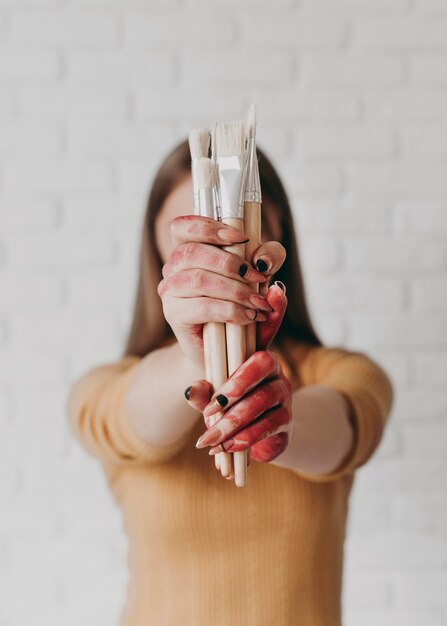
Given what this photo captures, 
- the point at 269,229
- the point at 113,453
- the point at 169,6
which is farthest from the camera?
the point at 169,6

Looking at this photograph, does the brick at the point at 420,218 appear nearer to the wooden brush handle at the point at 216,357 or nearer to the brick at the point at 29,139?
the brick at the point at 29,139

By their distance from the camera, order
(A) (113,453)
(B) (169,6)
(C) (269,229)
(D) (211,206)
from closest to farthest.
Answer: (D) (211,206)
(A) (113,453)
(C) (269,229)
(B) (169,6)

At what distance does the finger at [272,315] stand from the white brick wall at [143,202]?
687 mm

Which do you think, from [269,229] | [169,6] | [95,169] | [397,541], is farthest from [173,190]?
[397,541]

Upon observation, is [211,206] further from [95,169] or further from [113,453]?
[95,169]

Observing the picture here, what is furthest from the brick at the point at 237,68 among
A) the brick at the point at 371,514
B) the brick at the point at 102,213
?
the brick at the point at 371,514

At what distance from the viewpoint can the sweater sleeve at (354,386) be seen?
0.81 m

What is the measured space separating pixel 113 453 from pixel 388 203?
0.65 metres

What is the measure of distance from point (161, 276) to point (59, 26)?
0.49 metres

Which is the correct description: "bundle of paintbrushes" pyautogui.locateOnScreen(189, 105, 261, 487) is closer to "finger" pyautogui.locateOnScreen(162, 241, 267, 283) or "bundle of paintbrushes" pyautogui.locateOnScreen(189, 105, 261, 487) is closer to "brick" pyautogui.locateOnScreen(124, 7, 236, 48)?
"finger" pyautogui.locateOnScreen(162, 241, 267, 283)

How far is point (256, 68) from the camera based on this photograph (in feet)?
3.73

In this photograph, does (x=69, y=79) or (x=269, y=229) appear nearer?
(x=269, y=229)

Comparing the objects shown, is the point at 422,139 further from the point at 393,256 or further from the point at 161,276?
the point at 161,276

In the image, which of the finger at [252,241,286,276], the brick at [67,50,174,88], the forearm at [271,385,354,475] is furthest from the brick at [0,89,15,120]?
the finger at [252,241,286,276]
